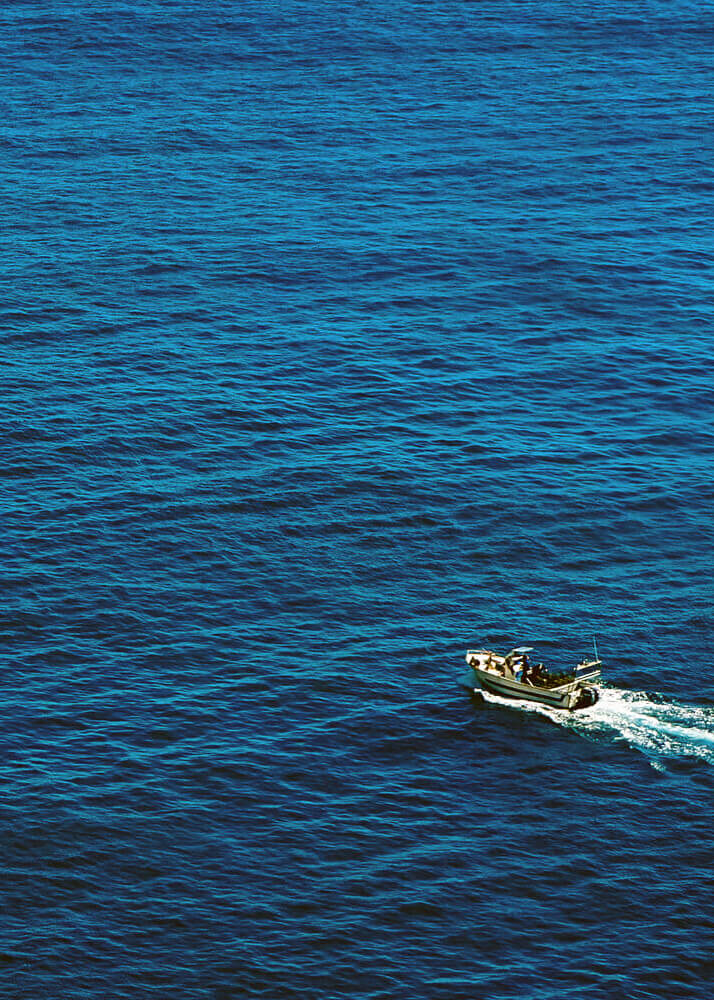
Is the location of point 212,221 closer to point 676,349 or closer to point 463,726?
point 676,349

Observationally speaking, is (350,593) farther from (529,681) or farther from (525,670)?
(529,681)

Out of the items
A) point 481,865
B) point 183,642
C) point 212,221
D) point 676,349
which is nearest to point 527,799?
point 481,865

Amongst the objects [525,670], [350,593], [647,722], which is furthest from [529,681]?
[350,593]

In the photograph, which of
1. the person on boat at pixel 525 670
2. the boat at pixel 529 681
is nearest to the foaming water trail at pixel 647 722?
the boat at pixel 529 681

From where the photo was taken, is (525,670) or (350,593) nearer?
(525,670)

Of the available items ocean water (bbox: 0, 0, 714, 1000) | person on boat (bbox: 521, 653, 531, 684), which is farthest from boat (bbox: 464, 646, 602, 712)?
ocean water (bbox: 0, 0, 714, 1000)
